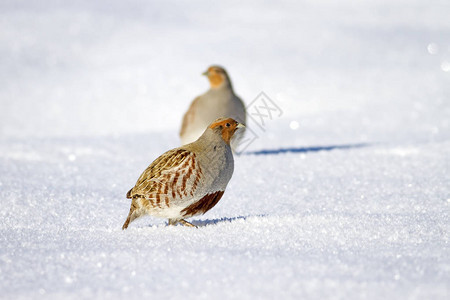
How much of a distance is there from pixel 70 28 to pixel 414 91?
9376 mm

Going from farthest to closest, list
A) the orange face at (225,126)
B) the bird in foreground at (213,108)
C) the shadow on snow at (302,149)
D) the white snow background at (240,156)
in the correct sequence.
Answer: the shadow on snow at (302,149), the bird in foreground at (213,108), the orange face at (225,126), the white snow background at (240,156)

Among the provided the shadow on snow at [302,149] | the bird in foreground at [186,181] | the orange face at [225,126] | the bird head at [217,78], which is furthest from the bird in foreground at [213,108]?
the bird in foreground at [186,181]

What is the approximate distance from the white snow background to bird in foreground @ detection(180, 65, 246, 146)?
1.90ft

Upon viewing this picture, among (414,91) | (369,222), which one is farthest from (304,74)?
(369,222)

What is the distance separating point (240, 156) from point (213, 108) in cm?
78

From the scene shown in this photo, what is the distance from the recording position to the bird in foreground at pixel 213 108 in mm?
7527

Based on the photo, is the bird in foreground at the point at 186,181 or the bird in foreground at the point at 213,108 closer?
the bird in foreground at the point at 186,181

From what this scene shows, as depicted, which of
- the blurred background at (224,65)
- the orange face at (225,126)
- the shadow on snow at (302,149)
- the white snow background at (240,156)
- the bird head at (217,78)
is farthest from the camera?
the blurred background at (224,65)

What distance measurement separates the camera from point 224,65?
1521cm

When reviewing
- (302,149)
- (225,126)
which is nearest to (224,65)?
(302,149)

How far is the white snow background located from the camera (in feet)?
10.7

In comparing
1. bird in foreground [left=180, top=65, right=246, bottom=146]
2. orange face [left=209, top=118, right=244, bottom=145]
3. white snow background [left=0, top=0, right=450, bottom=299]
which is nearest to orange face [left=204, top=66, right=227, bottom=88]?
bird in foreground [left=180, top=65, right=246, bottom=146]

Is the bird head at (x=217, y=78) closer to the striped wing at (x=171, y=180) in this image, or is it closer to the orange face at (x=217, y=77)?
the orange face at (x=217, y=77)

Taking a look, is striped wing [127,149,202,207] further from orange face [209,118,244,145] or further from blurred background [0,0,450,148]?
blurred background [0,0,450,148]
